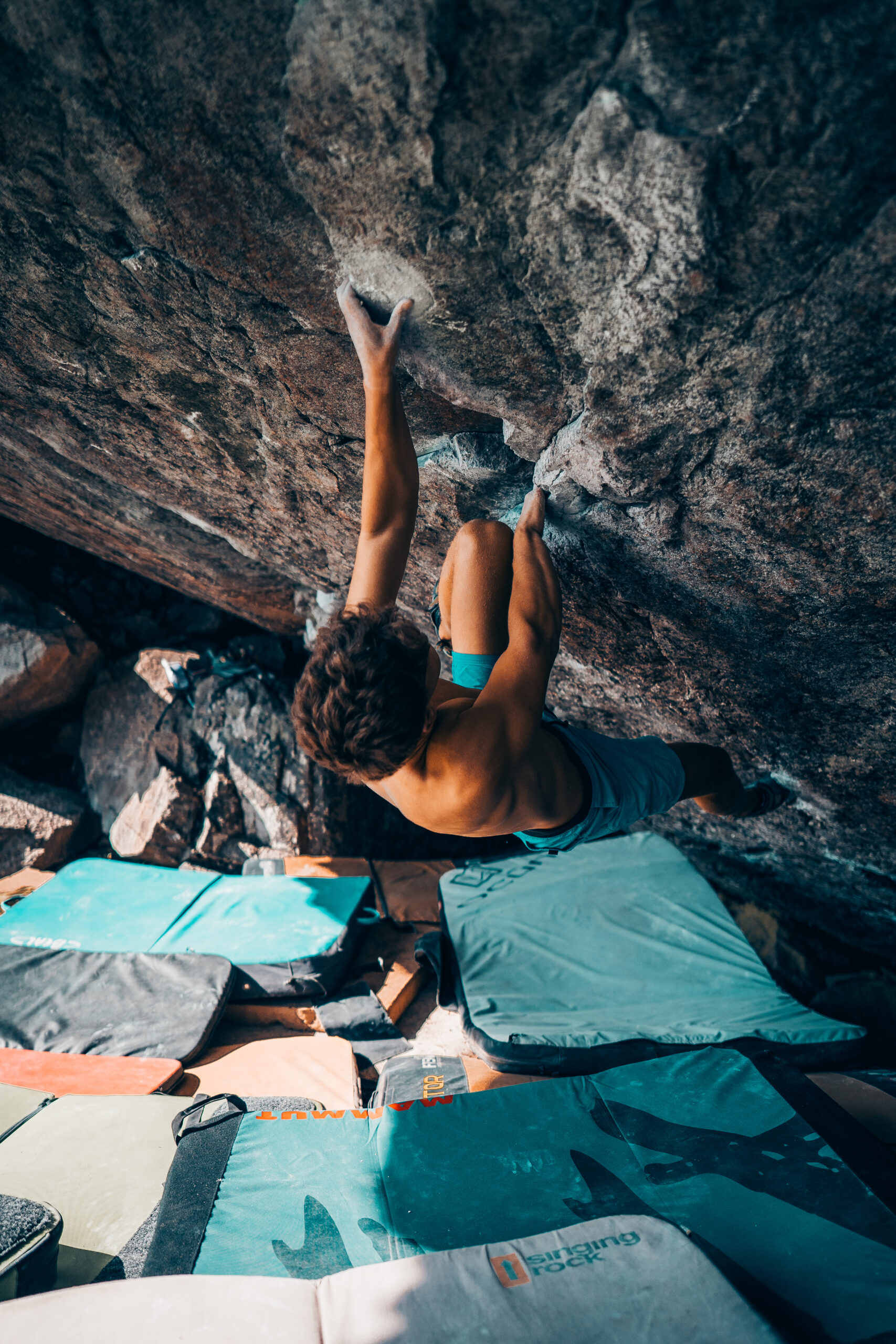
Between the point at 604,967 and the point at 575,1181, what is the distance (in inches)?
51.4

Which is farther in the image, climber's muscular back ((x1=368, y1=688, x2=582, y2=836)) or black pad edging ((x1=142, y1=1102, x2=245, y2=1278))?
black pad edging ((x1=142, y1=1102, x2=245, y2=1278))

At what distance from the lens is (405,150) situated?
1.02 m

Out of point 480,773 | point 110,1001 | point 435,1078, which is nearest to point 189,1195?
point 435,1078

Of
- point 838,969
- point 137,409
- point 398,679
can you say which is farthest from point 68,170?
point 838,969

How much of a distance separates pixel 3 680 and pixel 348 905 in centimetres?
300

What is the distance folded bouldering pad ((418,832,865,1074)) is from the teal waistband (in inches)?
65.2

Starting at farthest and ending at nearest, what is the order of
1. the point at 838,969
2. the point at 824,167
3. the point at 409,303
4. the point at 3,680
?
the point at 3,680
the point at 838,969
the point at 409,303
the point at 824,167

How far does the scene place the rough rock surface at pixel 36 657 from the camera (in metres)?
4.29

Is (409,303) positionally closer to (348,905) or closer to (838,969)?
(348,905)

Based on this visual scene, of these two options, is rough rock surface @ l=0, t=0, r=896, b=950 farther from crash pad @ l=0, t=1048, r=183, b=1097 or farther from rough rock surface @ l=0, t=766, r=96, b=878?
rough rock surface @ l=0, t=766, r=96, b=878

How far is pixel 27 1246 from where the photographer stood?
146 centimetres

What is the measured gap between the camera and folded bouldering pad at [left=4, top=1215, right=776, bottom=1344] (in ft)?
3.89

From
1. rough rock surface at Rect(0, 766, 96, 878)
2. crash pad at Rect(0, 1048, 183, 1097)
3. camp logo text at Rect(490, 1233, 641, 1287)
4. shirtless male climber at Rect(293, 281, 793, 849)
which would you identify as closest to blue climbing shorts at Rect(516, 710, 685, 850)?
shirtless male climber at Rect(293, 281, 793, 849)

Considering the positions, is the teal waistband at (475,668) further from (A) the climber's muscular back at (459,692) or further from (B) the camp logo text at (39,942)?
(B) the camp logo text at (39,942)
